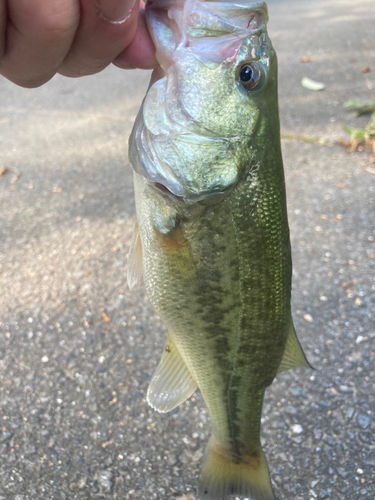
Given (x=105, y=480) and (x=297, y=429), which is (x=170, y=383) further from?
(x=297, y=429)

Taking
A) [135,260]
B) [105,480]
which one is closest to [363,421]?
[105,480]

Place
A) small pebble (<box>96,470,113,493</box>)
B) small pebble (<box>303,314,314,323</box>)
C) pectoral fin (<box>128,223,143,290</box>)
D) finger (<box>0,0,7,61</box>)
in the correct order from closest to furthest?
finger (<box>0,0,7,61</box>) → pectoral fin (<box>128,223,143,290</box>) → small pebble (<box>96,470,113,493</box>) → small pebble (<box>303,314,314,323</box>)

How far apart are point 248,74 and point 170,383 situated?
99 centimetres

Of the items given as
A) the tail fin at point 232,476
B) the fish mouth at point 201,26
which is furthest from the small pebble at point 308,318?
the fish mouth at point 201,26

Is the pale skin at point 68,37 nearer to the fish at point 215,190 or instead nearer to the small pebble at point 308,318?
the fish at point 215,190

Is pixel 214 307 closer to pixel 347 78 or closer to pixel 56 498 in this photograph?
pixel 56 498

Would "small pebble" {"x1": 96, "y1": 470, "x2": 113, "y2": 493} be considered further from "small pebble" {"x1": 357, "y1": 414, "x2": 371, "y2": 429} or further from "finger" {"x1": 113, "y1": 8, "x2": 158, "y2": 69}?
"finger" {"x1": 113, "y1": 8, "x2": 158, "y2": 69}

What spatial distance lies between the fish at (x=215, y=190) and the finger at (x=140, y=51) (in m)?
0.03

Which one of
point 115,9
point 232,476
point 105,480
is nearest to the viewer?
point 115,9

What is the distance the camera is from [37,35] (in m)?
0.88

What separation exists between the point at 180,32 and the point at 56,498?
1.73 metres

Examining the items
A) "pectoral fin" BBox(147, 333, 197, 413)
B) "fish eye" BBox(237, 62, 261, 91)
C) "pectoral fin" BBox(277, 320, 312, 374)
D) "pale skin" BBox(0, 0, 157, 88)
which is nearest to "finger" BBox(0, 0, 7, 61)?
"pale skin" BBox(0, 0, 157, 88)

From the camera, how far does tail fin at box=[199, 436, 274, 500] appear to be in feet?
4.75

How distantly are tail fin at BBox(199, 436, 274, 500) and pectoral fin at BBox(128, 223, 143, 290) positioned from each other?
673 mm
